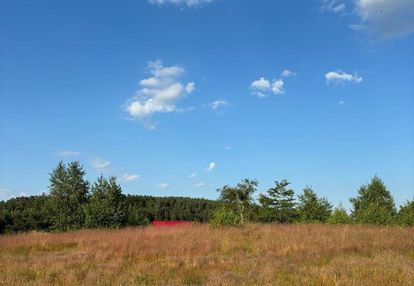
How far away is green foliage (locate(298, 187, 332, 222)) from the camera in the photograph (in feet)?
116

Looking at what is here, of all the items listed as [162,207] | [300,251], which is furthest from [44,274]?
[162,207]

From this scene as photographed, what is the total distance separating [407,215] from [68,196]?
86.0 ft

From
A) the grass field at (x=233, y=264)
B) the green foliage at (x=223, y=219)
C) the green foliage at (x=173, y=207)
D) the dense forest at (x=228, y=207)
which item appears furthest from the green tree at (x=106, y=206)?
the green foliage at (x=173, y=207)

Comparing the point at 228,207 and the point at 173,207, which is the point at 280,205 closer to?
the point at 228,207

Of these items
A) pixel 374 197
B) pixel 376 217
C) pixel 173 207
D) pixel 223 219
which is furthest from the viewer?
pixel 173 207

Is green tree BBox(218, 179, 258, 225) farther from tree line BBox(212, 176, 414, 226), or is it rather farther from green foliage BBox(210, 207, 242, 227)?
green foliage BBox(210, 207, 242, 227)

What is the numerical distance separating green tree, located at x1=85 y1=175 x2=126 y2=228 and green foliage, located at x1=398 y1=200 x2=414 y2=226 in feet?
66.2

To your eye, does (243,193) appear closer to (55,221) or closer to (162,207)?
(55,221)

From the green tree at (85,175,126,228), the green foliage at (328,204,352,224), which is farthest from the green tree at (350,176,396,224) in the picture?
the green tree at (85,175,126,228)

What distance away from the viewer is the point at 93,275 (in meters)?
9.02

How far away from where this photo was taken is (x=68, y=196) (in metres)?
36.8

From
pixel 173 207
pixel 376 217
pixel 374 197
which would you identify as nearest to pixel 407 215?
pixel 376 217

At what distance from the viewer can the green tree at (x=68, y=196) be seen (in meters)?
34.9

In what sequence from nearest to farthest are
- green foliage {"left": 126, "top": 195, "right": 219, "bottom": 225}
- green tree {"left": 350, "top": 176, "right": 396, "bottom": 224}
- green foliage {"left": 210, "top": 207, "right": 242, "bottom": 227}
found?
green foliage {"left": 210, "top": 207, "right": 242, "bottom": 227} → green tree {"left": 350, "top": 176, "right": 396, "bottom": 224} → green foliage {"left": 126, "top": 195, "right": 219, "bottom": 225}
